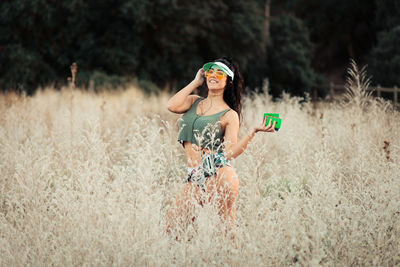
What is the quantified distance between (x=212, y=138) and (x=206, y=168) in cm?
30

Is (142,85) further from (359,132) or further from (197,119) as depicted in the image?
(197,119)

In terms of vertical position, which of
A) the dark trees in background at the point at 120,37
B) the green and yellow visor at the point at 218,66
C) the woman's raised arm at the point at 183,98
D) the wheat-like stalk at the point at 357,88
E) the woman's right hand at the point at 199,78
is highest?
the dark trees in background at the point at 120,37

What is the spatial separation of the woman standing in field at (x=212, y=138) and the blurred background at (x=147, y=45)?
461 inches

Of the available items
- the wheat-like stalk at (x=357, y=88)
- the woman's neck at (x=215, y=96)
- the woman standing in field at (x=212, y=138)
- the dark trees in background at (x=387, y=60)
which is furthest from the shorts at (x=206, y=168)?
the dark trees in background at (x=387, y=60)

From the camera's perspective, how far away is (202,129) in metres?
3.22

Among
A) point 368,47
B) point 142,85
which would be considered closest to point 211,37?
point 142,85

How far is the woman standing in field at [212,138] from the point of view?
9.91 ft

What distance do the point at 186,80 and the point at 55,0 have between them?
23.7ft

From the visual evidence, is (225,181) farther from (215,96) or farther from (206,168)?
(215,96)

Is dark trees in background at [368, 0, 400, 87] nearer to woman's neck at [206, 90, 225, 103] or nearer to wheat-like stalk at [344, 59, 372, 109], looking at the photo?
wheat-like stalk at [344, 59, 372, 109]

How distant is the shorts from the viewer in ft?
10.0

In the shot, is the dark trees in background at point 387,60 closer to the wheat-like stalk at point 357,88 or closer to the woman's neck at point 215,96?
the wheat-like stalk at point 357,88

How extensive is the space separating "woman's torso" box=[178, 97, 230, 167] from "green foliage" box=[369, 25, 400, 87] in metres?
21.7

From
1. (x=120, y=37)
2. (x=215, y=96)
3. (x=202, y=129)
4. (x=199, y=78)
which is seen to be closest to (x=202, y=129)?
(x=202, y=129)
